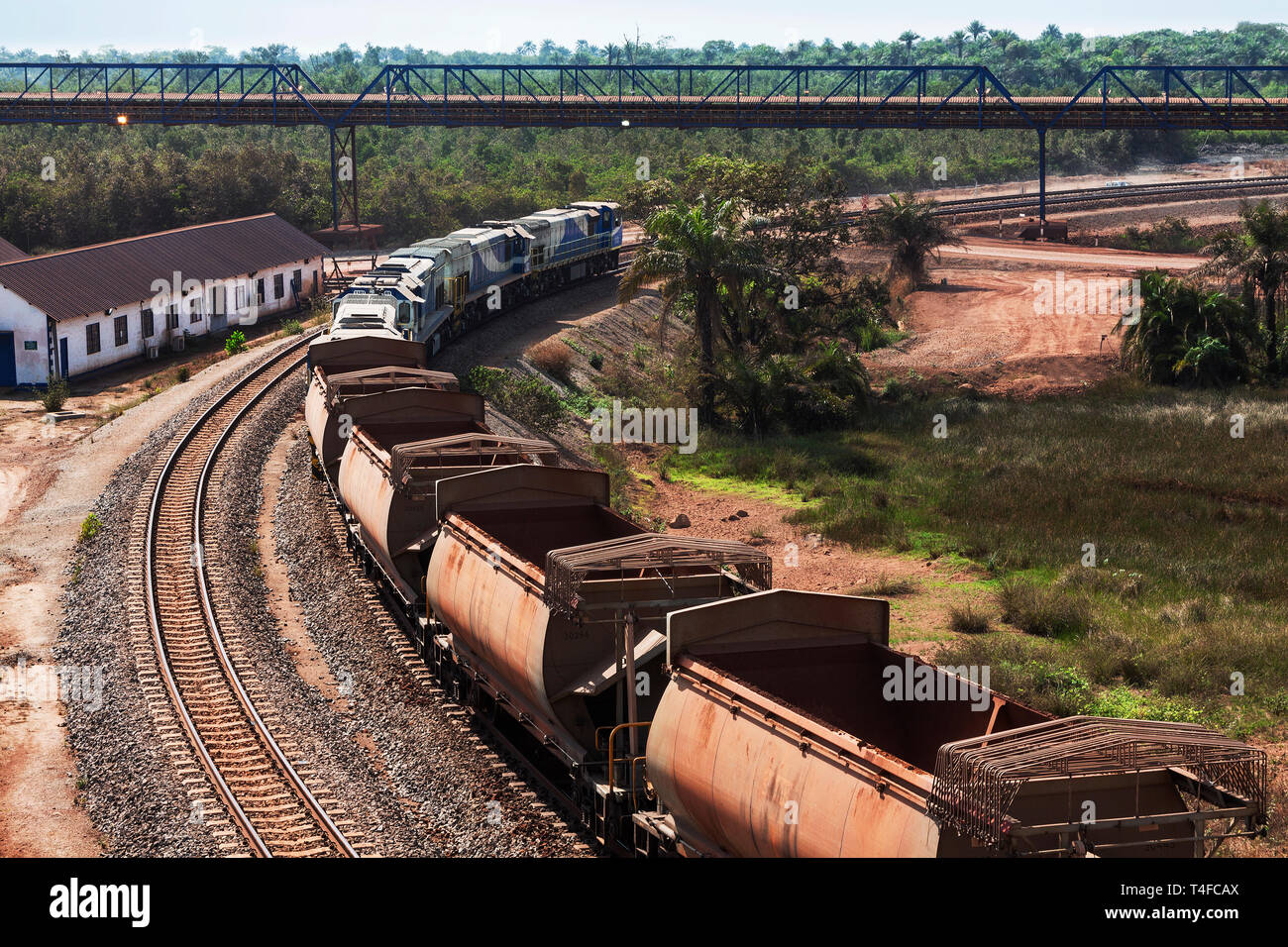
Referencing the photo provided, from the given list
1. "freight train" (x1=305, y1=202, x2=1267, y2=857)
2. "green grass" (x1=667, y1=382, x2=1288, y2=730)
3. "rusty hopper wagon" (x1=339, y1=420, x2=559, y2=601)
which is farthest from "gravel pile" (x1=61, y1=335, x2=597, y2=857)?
"green grass" (x1=667, y1=382, x2=1288, y2=730)

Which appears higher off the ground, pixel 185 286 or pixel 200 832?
pixel 185 286

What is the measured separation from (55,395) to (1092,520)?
→ 3173 cm

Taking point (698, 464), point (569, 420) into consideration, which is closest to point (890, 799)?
point (698, 464)

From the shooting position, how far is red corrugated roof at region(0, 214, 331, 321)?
45562 millimetres

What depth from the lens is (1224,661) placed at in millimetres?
23297

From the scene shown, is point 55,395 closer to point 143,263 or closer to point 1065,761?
point 143,263

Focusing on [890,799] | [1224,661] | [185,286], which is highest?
[185,286]

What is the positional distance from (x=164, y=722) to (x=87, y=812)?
2.70m

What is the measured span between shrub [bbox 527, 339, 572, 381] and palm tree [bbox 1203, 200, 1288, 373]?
25505mm

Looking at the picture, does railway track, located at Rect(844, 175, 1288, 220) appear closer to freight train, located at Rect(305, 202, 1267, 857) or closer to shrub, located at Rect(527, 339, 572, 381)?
shrub, located at Rect(527, 339, 572, 381)

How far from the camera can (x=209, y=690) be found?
21.4 metres

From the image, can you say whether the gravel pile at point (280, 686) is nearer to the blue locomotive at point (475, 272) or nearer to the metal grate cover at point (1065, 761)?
the blue locomotive at point (475, 272)

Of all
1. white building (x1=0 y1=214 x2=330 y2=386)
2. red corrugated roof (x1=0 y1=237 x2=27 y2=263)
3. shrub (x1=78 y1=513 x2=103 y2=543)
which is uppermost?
red corrugated roof (x1=0 y1=237 x2=27 y2=263)
